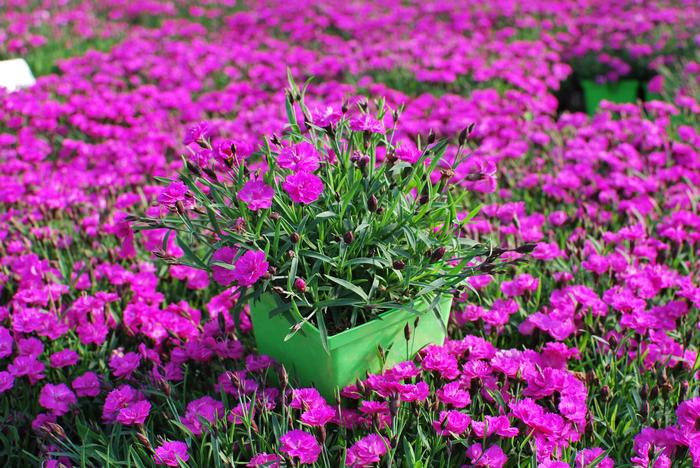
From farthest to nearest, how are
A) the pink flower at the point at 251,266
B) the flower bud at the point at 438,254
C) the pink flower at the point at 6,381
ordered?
the pink flower at the point at 6,381, the flower bud at the point at 438,254, the pink flower at the point at 251,266

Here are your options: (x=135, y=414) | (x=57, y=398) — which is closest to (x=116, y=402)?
(x=135, y=414)

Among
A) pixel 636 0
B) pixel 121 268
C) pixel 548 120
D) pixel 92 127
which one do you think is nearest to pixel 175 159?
pixel 92 127

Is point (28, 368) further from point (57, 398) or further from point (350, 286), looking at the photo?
point (350, 286)

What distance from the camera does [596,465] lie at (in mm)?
1460

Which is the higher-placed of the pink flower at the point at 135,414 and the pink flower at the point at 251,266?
the pink flower at the point at 251,266

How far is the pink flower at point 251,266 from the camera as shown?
1404 mm

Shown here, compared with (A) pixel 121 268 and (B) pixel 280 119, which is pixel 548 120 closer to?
(B) pixel 280 119

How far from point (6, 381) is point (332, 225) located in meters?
1.01

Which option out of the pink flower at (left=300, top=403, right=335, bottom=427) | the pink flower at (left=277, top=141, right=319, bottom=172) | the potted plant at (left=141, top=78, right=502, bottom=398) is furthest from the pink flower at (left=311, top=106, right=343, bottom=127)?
the pink flower at (left=300, top=403, right=335, bottom=427)

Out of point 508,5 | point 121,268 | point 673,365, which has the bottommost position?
point 673,365

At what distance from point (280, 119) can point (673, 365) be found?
2693 mm

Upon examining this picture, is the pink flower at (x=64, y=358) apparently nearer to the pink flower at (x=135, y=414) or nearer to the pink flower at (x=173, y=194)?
the pink flower at (x=135, y=414)

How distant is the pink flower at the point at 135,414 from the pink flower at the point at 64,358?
37 centimetres

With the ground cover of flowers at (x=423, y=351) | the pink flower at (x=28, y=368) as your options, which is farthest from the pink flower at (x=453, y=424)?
the pink flower at (x=28, y=368)
